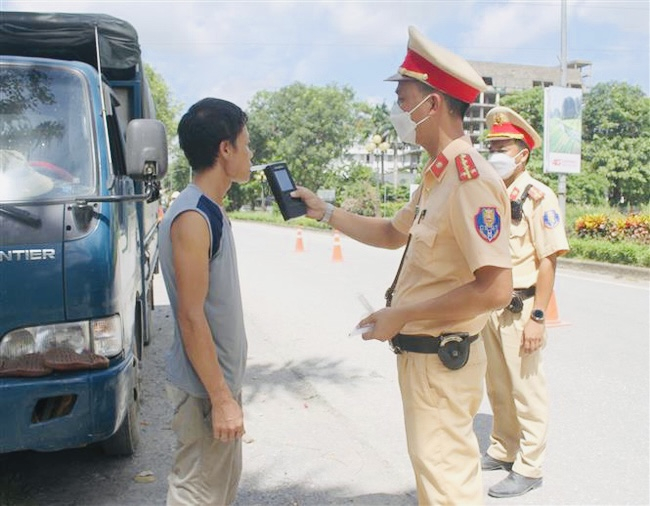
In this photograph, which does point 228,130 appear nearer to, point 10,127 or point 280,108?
point 10,127

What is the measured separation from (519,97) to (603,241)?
4009 cm

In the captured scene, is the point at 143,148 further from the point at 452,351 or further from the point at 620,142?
the point at 620,142

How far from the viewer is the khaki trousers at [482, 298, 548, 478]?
139 inches

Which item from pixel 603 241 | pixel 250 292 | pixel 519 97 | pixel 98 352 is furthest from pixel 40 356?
pixel 519 97

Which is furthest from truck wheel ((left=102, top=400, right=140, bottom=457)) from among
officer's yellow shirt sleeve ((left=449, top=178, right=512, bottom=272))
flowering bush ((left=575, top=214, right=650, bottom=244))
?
flowering bush ((left=575, top=214, right=650, bottom=244))

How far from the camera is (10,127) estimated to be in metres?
3.47

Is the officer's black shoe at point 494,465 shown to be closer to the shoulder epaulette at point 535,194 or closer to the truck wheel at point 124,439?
the shoulder epaulette at point 535,194

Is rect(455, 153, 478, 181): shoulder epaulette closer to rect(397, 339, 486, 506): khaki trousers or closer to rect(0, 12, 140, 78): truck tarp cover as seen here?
rect(397, 339, 486, 506): khaki trousers

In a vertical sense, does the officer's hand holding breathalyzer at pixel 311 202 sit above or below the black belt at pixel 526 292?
above

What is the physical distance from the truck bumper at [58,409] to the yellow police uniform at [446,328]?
142 cm

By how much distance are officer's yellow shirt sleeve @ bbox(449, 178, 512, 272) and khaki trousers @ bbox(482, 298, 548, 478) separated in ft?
4.84

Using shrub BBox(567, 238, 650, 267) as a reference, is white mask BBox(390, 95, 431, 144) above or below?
above

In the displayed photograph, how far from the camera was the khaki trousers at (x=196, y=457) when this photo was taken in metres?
2.36

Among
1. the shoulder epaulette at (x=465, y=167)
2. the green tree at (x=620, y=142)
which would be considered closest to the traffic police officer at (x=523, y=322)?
the shoulder epaulette at (x=465, y=167)
